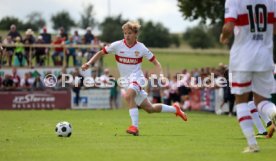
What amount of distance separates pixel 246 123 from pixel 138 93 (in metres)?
5.30

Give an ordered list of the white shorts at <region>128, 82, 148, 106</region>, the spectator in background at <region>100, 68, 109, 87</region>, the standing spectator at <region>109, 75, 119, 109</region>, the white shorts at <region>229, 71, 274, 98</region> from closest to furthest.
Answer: the white shorts at <region>229, 71, 274, 98</region> → the white shorts at <region>128, 82, 148, 106</region> → the spectator in background at <region>100, 68, 109, 87</region> → the standing spectator at <region>109, 75, 119, 109</region>

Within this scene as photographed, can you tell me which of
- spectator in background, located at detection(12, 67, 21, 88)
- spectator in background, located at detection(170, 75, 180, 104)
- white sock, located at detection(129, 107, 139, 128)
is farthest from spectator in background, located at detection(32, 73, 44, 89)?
white sock, located at detection(129, 107, 139, 128)

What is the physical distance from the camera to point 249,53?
1133 cm

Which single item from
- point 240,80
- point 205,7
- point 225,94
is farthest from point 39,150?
point 205,7

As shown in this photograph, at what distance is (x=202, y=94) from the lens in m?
37.0

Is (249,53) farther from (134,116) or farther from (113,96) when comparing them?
(113,96)

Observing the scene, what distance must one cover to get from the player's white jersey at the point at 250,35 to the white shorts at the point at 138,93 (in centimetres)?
501

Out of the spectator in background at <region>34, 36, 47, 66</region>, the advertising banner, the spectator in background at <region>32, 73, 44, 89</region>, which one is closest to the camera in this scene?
the advertising banner

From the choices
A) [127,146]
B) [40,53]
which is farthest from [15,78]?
A: [127,146]

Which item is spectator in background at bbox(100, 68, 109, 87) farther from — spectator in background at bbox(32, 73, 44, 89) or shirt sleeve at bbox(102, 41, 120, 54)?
shirt sleeve at bbox(102, 41, 120, 54)

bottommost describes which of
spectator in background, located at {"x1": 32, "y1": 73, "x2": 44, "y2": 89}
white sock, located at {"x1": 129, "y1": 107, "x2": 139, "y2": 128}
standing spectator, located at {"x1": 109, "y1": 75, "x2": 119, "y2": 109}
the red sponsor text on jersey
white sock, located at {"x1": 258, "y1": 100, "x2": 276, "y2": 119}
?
standing spectator, located at {"x1": 109, "y1": 75, "x2": 119, "y2": 109}

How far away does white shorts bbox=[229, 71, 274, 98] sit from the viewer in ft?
37.4

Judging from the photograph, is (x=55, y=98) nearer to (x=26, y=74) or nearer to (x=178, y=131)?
(x=26, y=74)

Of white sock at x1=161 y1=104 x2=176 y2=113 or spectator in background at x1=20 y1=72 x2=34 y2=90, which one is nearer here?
white sock at x1=161 y1=104 x2=176 y2=113
